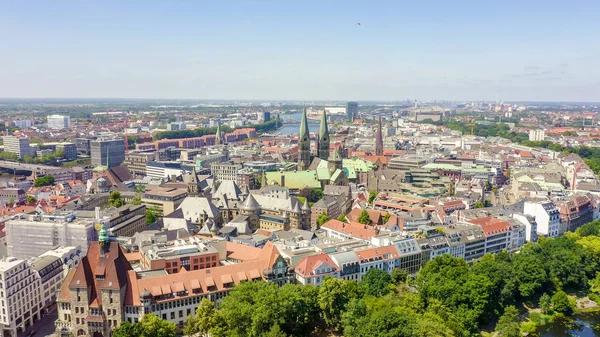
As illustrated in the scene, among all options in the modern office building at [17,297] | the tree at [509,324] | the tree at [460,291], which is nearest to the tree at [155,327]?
the modern office building at [17,297]

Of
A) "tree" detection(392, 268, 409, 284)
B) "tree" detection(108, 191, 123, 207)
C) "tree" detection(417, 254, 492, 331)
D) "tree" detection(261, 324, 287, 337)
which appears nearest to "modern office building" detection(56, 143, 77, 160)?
"tree" detection(108, 191, 123, 207)

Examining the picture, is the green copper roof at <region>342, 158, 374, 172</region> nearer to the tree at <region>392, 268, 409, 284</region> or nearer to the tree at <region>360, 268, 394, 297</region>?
the tree at <region>392, 268, 409, 284</region>

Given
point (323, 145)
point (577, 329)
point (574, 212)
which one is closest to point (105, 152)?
point (323, 145)

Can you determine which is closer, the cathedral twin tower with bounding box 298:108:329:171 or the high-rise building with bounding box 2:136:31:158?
the cathedral twin tower with bounding box 298:108:329:171

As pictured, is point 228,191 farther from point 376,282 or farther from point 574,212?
point 574,212

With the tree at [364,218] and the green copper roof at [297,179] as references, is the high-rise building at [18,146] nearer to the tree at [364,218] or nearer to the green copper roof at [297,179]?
the green copper roof at [297,179]

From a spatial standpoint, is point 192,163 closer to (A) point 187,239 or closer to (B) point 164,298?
(A) point 187,239
